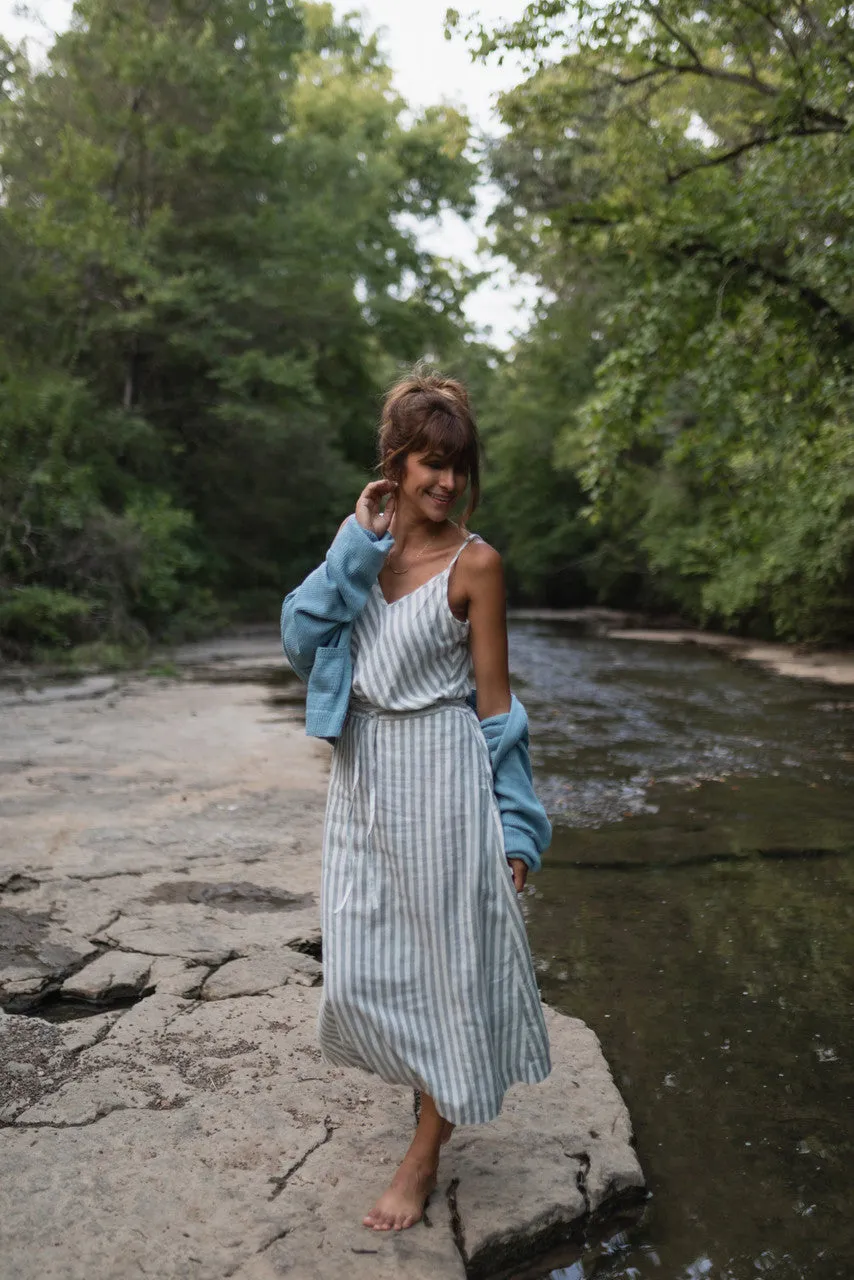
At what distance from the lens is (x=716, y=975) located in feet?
12.9

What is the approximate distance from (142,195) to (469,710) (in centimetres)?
2069

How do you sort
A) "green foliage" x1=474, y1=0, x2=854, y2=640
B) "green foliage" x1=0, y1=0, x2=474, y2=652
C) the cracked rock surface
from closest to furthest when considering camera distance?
the cracked rock surface < "green foliage" x1=474, y1=0, x2=854, y2=640 < "green foliage" x1=0, y1=0, x2=474, y2=652

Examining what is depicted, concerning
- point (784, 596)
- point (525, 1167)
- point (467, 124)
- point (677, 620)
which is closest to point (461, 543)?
point (525, 1167)

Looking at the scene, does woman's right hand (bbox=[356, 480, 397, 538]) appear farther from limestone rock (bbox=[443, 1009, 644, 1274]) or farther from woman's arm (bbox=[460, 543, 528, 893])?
limestone rock (bbox=[443, 1009, 644, 1274])

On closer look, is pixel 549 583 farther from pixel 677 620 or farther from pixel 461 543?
pixel 461 543

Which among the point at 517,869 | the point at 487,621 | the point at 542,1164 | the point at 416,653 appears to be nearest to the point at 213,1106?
the point at 542,1164

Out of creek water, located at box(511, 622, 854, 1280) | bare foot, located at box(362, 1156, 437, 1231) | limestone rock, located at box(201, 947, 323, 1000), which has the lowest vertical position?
creek water, located at box(511, 622, 854, 1280)

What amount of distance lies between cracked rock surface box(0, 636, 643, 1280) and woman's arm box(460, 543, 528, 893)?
722 millimetres

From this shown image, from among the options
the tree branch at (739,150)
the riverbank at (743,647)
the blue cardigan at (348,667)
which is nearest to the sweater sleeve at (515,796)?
the blue cardigan at (348,667)

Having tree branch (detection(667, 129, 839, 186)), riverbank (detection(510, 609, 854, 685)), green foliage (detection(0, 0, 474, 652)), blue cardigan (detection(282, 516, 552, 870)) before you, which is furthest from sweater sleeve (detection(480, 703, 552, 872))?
riverbank (detection(510, 609, 854, 685))

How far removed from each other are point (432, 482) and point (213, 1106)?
5.42ft

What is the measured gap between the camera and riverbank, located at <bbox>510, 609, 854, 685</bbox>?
16.2m

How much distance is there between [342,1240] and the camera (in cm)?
228

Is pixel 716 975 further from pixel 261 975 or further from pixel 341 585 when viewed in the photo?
pixel 341 585
